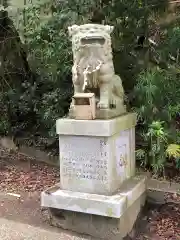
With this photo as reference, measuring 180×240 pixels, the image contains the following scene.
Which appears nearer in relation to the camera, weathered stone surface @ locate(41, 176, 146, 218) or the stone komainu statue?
weathered stone surface @ locate(41, 176, 146, 218)

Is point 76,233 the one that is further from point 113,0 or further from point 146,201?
point 113,0

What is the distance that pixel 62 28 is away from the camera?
18.6ft

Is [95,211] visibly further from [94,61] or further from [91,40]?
[91,40]

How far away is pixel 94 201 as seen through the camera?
3.87 meters

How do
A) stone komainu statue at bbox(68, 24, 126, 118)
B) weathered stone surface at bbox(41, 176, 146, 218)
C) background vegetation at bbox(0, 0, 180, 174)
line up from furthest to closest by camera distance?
background vegetation at bbox(0, 0, 180, 174), stone komainu statue at bbox(68, 24, 126, 118), weathered stone surface at bbox(41, 176, 146, 218)

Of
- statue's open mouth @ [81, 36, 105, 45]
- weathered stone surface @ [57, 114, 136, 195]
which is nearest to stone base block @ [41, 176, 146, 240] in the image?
weathered stone surface @ [57, 114, 136, 195]

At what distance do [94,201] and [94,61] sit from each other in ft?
4.67

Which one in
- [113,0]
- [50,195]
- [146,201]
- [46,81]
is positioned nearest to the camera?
[50,195]

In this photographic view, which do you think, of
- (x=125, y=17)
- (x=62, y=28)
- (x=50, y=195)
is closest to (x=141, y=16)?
(x=125, y=17)

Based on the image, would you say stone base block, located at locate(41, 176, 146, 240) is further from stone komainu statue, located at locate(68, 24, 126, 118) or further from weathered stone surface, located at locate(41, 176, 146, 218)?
stone komainu statue, located at locate(68, 24, 126, 118)

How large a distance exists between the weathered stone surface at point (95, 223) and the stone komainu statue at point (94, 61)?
109cm

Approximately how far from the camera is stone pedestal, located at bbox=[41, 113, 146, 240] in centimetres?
389

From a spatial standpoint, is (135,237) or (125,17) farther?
(125,17)

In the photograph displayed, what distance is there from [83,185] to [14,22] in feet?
12.8
